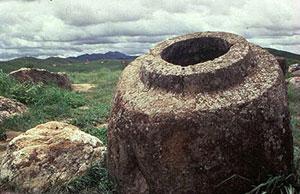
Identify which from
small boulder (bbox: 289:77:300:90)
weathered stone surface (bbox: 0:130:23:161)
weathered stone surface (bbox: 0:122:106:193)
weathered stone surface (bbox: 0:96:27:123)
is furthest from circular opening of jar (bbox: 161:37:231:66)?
small boulder (bbox: 289:77:300:90)

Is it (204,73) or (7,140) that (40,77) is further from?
(204,73)

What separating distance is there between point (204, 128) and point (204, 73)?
76 cm

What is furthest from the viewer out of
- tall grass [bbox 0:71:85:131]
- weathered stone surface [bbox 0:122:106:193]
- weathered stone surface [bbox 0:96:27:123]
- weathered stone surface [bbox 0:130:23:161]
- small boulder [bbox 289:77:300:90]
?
small boulder [bbox 289:77:300:90]

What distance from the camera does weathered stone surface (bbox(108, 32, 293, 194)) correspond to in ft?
21.9

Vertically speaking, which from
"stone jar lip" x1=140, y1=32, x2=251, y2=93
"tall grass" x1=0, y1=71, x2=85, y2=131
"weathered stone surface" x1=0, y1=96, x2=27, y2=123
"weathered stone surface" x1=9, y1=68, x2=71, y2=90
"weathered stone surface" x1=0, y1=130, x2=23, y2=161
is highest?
"stone jar lip" x1=140, y1=32, x2=251, y2=93

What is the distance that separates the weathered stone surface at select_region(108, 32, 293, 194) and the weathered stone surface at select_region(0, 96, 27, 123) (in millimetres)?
8176

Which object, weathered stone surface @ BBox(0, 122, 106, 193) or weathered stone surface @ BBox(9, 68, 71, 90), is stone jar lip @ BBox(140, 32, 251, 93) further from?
weathered stone surface @ BBox(9, 68, 71, 90)

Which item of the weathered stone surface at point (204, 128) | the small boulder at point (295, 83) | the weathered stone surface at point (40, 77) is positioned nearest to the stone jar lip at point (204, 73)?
the weathered stone surface at point (204, 128)

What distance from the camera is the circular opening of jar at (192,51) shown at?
8.54 meters

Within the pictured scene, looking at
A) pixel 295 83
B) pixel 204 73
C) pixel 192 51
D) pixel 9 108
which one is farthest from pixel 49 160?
pixel 295 83

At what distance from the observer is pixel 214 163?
6691 millimetres

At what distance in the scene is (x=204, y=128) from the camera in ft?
21.8

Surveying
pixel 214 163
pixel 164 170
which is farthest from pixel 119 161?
pixel 214 163

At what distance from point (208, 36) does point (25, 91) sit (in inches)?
448
